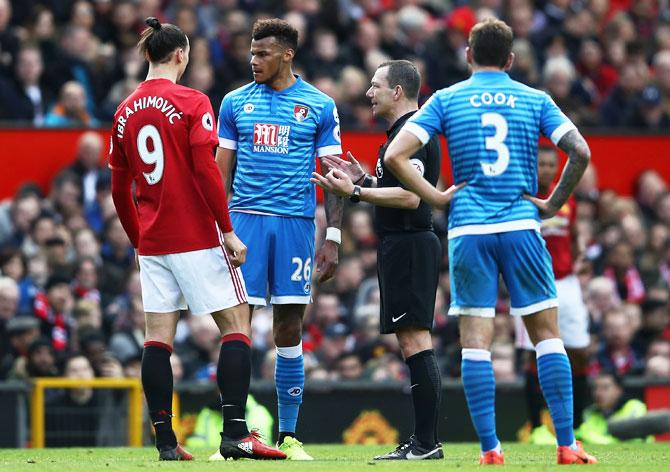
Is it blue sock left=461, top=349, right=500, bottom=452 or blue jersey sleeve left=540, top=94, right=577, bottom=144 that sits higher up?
blue jersey sleeve left=540, top=94, right=577, bottom=144

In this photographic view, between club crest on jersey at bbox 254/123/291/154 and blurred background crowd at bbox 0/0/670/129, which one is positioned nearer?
club crest on jersey at bbox 254/123/291/154

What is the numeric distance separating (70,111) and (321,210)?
115 inches

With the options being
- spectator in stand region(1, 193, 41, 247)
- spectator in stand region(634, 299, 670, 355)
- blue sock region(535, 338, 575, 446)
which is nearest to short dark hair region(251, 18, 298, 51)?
blue sock region(535, 338, 575, 446)

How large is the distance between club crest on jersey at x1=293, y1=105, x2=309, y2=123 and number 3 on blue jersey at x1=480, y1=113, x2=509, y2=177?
6.00 feet

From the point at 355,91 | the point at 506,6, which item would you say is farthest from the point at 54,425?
the point at 506,6

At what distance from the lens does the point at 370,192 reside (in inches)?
361

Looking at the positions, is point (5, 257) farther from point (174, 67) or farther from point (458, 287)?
point (458, 287)

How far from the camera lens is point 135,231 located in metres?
9.43

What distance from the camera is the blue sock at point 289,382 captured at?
9938 millimetres

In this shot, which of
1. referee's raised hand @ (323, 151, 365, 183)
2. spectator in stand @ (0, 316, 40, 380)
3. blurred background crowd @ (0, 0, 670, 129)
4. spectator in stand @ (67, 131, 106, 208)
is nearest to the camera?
referee's raised hand @ (323, 151, 365, 183)

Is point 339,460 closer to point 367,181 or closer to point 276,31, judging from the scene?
point 367,181

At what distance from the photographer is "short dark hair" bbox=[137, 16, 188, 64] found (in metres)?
9.08

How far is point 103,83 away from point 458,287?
378 inches

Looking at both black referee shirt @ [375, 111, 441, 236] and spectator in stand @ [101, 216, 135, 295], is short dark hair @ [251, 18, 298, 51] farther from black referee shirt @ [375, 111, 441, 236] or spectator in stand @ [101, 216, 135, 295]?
spectator in stand @ [101, 216, 135, 295]
